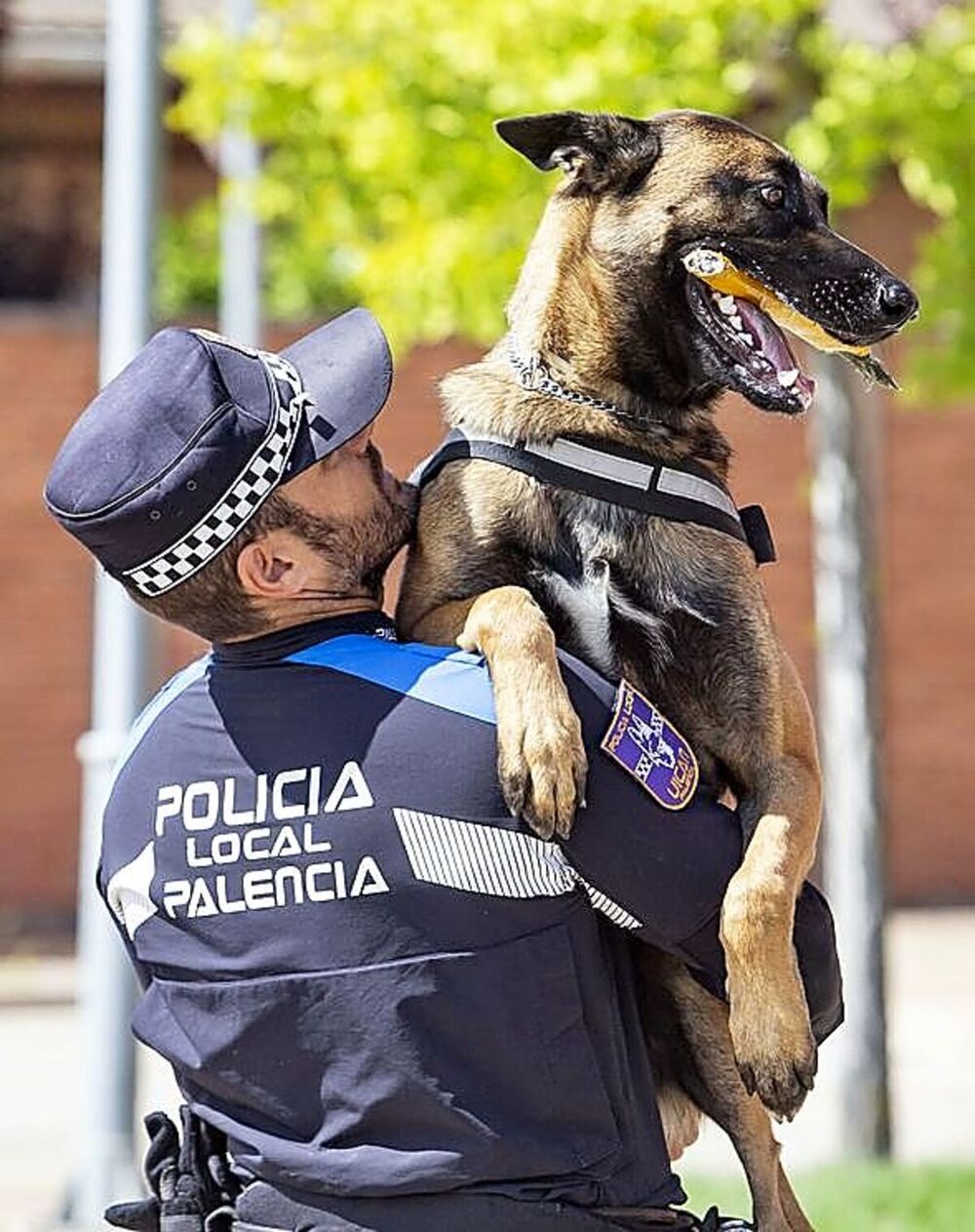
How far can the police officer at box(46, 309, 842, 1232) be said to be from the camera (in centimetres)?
234

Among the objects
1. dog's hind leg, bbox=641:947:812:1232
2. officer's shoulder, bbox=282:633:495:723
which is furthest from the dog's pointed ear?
dog's hind leg, bbox=641:947:812:1232

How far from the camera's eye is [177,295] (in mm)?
13531

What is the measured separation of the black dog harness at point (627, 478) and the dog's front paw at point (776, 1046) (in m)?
0.61

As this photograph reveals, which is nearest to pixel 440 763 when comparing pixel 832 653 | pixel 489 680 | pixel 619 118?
pixel 489 680

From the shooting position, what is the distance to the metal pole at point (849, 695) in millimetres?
6711

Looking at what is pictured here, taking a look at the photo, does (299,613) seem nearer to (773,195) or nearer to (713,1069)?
(713,1069)

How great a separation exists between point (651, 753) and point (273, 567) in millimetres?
460

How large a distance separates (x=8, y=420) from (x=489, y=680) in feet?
29.9

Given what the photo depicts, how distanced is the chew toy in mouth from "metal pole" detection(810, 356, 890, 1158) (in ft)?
11.8

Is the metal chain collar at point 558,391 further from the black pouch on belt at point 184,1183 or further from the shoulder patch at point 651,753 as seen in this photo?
the black pouch on belt at point 184,1183

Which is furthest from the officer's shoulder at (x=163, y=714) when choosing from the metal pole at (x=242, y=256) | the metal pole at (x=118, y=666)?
the metal pole at (x=242, y=256)

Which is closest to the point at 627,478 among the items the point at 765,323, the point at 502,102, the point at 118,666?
the point at 765,323

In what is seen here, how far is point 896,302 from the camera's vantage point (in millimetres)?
2961

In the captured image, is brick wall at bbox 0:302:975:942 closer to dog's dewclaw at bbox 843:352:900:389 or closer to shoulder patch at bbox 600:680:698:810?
dog's dewclaw at bbox 843:352:900:389
